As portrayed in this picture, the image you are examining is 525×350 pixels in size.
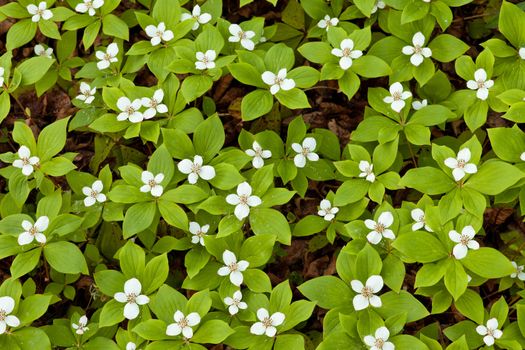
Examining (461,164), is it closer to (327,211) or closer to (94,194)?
(327,211)

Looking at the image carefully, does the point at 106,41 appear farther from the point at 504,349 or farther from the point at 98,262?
the point at 504,349

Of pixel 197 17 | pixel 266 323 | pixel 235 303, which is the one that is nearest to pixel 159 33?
pixel 197 17

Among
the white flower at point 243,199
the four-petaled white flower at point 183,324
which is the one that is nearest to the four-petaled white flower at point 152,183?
the white flower at point 243,199

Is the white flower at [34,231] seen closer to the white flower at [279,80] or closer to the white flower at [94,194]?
the white flower at [94,194]

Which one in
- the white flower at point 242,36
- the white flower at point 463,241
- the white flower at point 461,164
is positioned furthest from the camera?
the white flower at point 242,36

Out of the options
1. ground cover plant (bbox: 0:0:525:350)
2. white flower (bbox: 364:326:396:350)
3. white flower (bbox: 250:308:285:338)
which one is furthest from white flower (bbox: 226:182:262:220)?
white flower (bbox: 364:326:396:350)

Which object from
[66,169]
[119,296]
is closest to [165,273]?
[119,296]
